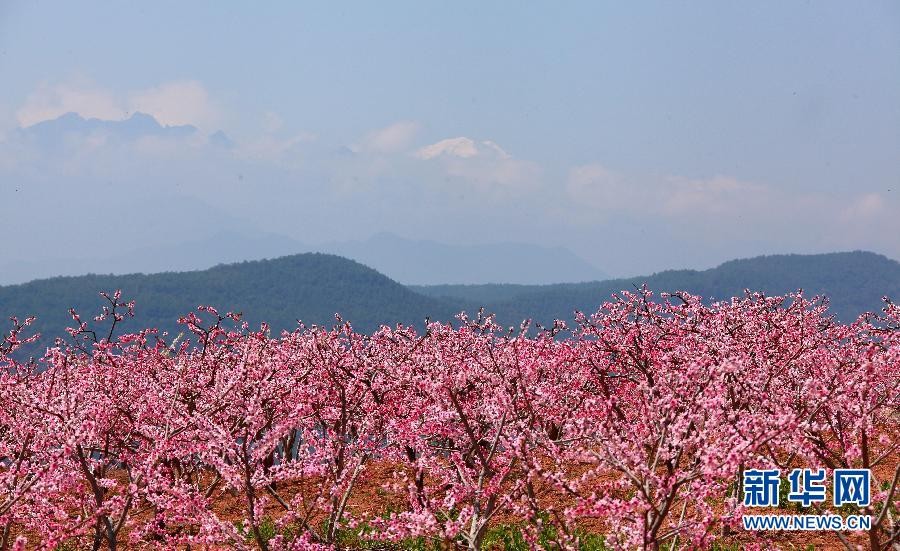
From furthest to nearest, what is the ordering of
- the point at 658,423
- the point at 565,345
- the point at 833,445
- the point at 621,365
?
the point at 833,445
the point at 565,345
the point at 621,365
the point at 658,423

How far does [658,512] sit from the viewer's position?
23.2 ft

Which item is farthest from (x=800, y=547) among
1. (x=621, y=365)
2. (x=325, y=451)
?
(x=325, y=451)

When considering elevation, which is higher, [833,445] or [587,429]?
[587,429]

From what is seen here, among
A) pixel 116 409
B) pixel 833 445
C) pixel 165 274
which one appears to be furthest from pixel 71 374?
pixel 165 274

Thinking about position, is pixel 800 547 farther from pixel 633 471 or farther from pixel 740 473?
pixel 633 471

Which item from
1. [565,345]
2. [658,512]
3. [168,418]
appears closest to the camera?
[658,512]

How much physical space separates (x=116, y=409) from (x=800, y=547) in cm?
1106

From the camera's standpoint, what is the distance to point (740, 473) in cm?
1209

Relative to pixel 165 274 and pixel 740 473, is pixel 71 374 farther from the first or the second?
pixel 165 274

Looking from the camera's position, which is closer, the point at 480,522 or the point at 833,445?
the point at 480,522

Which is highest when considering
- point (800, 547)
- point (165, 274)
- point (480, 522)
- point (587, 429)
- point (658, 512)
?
point (165, 274)

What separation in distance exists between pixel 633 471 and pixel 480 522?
113 inches

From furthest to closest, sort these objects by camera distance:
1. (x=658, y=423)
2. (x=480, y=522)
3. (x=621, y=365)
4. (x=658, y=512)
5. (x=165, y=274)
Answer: (x=165, y=274), (x=621, y=365), (x=480, y=522), (x=658, y=423), (x=658, y=512)

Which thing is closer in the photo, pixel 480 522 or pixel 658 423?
pixel 658 423
